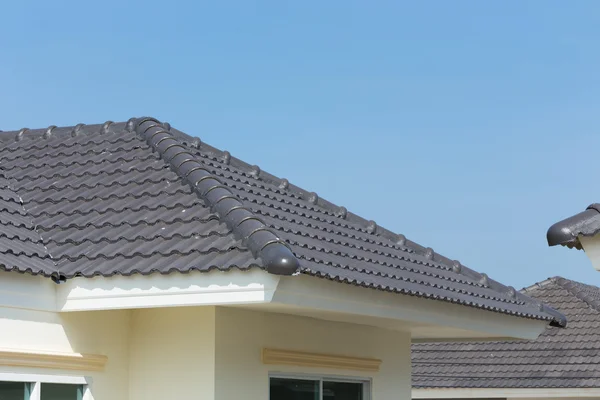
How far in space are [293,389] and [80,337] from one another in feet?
7.49

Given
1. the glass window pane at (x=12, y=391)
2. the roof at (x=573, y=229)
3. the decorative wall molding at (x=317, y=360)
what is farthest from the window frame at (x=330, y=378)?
the roof at (x=573, y=229)

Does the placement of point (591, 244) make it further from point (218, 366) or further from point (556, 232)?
point (218, 366)

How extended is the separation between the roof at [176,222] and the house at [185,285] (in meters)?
0.02

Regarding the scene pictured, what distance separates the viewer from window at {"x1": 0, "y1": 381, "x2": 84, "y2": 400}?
804 centimetres

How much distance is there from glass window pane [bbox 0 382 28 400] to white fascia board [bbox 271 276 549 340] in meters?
2.10

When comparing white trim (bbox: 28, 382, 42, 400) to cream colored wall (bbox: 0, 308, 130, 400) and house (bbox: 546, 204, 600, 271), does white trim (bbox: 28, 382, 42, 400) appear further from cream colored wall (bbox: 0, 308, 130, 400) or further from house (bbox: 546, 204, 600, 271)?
house (bbox: 546, 204, 600, 271)

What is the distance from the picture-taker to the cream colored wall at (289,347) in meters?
8.92

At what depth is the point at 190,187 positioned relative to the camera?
945cm

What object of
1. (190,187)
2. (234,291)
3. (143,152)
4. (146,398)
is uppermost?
(143,152)

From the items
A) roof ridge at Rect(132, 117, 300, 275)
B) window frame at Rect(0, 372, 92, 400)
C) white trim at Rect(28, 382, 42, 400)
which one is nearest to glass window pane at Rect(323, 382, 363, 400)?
roof ridge at Rect(132, 117, 300, 275)

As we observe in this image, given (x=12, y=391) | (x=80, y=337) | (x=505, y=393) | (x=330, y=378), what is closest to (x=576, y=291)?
(x=505, y=393)

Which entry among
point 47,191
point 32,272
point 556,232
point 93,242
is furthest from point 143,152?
point 556,232

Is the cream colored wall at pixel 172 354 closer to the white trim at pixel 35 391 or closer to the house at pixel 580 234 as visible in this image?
the white trim at pixel 35 391

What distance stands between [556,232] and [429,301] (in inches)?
162
